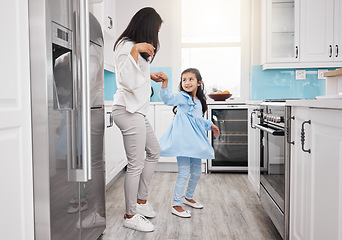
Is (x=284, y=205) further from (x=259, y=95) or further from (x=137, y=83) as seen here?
(x=259, y=95)

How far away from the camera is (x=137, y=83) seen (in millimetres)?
2074

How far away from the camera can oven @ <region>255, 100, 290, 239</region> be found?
70.3 inches

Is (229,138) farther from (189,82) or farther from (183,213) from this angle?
(183,213)

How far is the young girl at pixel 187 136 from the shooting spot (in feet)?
7.96

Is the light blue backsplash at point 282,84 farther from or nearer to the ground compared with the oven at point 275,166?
farther from the ground

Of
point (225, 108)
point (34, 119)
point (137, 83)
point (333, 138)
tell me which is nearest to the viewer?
point (333, 138)

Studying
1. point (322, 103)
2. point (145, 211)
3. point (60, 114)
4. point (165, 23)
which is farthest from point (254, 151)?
point (165, 23)

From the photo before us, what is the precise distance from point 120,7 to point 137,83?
272 cm

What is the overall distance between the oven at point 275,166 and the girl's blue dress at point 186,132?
427 millimetres

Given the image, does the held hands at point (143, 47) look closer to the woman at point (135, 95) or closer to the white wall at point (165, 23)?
the woman at point (135, 95)

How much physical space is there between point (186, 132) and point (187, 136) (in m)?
0.03

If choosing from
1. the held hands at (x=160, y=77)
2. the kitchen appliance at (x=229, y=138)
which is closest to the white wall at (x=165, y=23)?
the kitchen appliance at (x=229, y=138)

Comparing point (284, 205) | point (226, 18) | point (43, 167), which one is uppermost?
point (226, 18)

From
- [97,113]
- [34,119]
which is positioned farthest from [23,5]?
[97,113]
